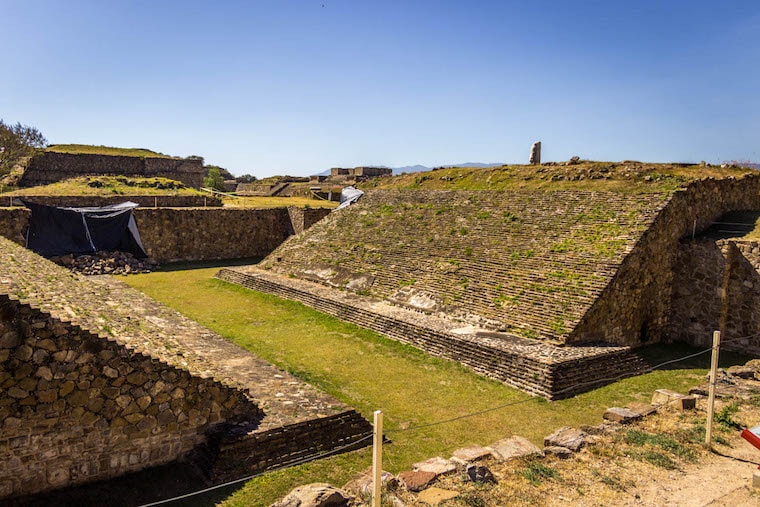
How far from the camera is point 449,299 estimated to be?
12500mm

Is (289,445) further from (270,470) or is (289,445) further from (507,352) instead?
(507,352)

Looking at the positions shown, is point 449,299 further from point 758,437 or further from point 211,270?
point 211,270

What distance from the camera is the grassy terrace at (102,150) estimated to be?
30.4 m

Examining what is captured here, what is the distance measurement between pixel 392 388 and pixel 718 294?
8066 mm

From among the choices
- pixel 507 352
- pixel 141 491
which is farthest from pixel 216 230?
pixel 141 491

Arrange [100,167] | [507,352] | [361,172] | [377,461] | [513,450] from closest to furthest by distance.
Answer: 1. [377,461]
2. [513,450]
3. [507,352]
4. [100,167]
5. [361,172]

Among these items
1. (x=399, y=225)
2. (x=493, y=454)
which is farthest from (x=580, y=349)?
(x=399, y=225)

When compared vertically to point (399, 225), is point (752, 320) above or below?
below

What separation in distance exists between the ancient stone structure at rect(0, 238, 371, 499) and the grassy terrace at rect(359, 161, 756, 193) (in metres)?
10.7

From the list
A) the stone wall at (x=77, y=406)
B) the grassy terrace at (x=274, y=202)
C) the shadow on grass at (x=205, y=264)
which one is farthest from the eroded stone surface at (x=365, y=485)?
the grassy terrace at (x=274, y=202)

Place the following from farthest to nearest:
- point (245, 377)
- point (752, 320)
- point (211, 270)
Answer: point (211, 270) → point (752, 320) → point (245, 377)

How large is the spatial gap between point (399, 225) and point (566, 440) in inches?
463

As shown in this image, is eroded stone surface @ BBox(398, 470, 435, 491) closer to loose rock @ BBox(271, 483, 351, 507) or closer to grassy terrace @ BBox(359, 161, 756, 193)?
loose rock @ BBox(271, 483, 351, 507)

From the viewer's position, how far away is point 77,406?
5.45 metres
